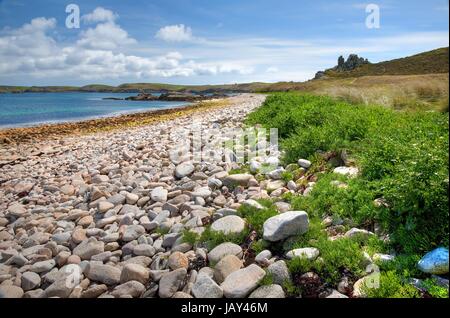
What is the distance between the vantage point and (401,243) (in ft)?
13.1

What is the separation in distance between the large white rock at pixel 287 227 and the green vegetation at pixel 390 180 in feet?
2.46

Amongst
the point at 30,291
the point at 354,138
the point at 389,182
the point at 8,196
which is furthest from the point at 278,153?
the point at 8,196

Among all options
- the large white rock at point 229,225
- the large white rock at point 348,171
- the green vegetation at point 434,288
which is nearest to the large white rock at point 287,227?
the large white rock at point 229,225

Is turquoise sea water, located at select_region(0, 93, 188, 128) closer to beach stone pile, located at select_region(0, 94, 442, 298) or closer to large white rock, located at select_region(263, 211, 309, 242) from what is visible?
beach stone pile, located at select_region(0, 94, 442, 298)

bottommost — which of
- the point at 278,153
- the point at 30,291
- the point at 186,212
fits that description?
the point at 30,291

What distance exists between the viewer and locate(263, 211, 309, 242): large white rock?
14.5 feet

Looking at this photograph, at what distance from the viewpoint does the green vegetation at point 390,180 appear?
394 centimetres

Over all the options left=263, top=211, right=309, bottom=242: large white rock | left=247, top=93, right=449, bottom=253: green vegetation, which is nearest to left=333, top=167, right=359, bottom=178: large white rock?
left=247, top=93, right=449, bottom=253: green vegetation

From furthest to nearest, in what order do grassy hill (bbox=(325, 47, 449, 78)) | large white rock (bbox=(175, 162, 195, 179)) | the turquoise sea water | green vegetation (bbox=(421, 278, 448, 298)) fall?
grassy hill (bbox=(325, 47, 449, 78))
the turquoise sea water
large white rock (bbox=(175, 162, 195, 179))
green vegetation (bbox=(421, 278, 448, 298))

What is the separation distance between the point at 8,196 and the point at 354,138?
8267 millimetres

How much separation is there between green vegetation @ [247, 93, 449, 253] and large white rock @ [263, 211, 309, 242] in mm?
750

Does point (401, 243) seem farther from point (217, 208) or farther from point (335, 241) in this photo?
point (217, 208)

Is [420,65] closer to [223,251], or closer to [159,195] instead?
[159,195]

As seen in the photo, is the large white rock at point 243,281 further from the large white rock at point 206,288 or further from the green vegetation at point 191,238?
the green vegetation at point 191,238
